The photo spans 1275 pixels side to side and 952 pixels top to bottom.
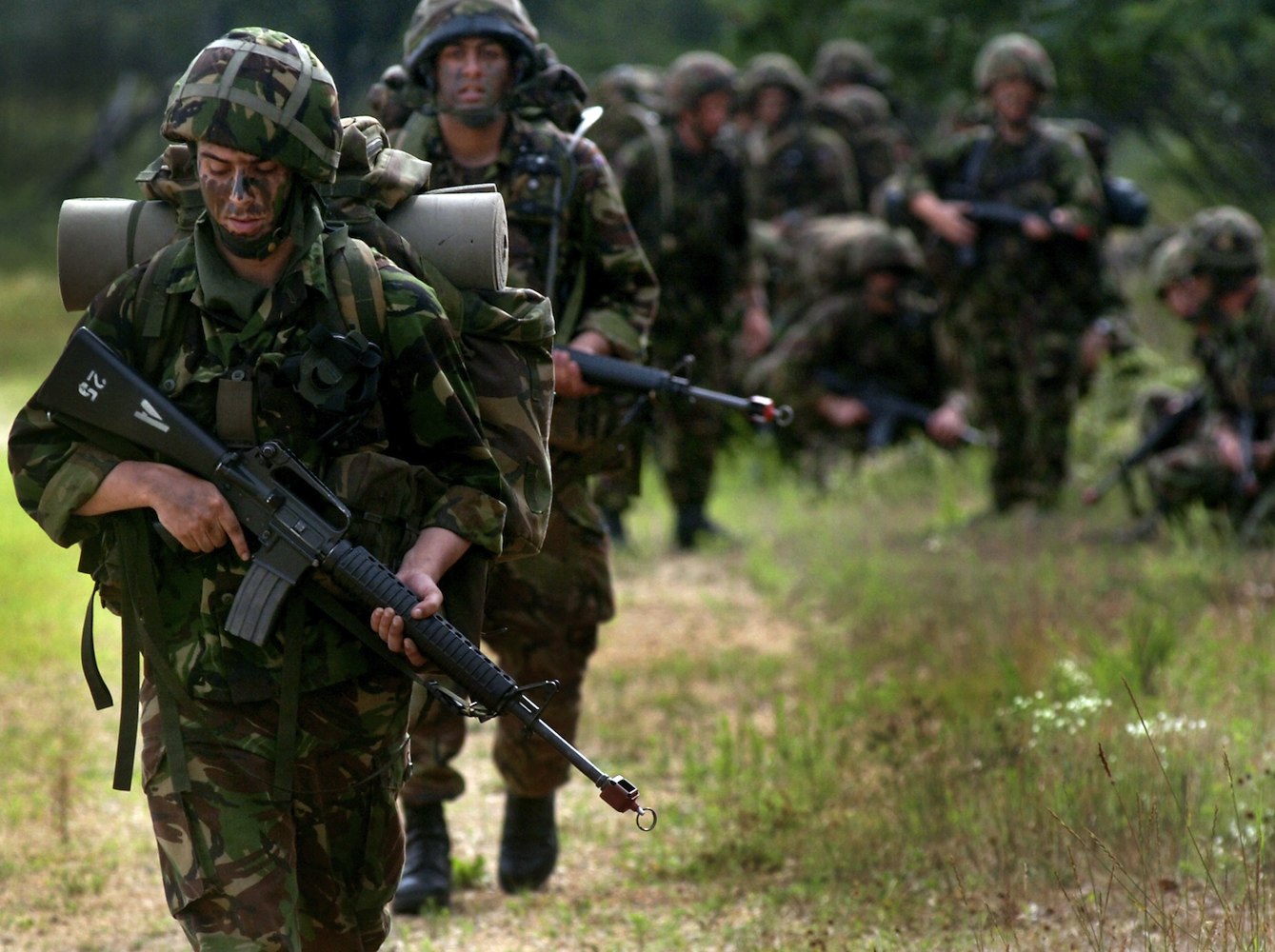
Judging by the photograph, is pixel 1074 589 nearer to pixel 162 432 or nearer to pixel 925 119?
pixel 162 432

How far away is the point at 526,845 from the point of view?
5859 millimetres

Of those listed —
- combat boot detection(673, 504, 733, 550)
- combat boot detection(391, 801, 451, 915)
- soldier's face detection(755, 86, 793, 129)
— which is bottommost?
combat boot detection(673, 504, 733, 550)

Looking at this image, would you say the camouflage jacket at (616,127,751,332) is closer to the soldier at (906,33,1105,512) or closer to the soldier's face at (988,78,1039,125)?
the soldier at (906,33,1105,512)

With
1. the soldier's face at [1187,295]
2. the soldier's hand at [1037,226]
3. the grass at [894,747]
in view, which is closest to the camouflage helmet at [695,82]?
the soldier's hand at [1037,226]

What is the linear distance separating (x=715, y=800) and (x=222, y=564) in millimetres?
3029

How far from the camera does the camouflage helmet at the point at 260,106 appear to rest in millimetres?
3617

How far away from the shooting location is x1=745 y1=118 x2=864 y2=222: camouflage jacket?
15430mm

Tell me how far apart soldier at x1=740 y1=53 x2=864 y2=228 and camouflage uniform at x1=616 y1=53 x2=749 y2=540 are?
4.13m

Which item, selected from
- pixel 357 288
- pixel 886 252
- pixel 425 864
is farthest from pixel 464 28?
pixel 886 252

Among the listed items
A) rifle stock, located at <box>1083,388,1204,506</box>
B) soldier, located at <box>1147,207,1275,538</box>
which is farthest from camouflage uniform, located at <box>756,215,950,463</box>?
soldier, located at <box>1147,207,1275,538</box>

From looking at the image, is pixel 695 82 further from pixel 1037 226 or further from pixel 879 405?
pixel 879 405

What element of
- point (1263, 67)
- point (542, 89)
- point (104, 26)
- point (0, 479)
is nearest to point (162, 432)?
point (542, 89)

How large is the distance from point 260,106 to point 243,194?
0.51ft

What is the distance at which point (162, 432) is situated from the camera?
3.71 m
